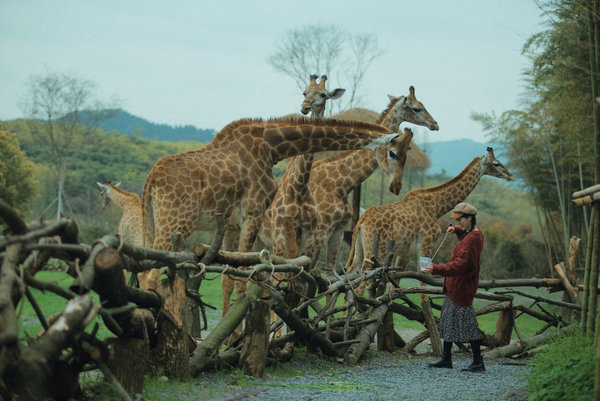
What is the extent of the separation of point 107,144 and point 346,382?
132 ft

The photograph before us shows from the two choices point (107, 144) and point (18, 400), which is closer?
point (18, 400)

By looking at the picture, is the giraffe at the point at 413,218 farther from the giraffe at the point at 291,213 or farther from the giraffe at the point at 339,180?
the giraffe at the point at 291,213

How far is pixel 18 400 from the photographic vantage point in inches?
124

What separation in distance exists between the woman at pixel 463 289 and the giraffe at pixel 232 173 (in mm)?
1335

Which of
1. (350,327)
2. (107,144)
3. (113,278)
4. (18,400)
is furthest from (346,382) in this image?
(107,144)

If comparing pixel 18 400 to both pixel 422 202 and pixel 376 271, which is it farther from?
pixel 422 202

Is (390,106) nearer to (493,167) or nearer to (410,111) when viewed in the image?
(410,111)

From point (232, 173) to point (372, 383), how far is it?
7.86ft

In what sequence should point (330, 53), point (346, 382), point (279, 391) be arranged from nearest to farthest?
point (279, 391)
point (346, 382)
point (330, 53)

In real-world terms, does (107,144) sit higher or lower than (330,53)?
lower

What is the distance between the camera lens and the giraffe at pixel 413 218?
382 inches

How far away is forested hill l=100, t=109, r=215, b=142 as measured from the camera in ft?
284

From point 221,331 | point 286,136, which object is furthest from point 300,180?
point 221,331

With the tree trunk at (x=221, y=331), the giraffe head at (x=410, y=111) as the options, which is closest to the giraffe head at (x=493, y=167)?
the giraffe head at (x=410, y=111)
